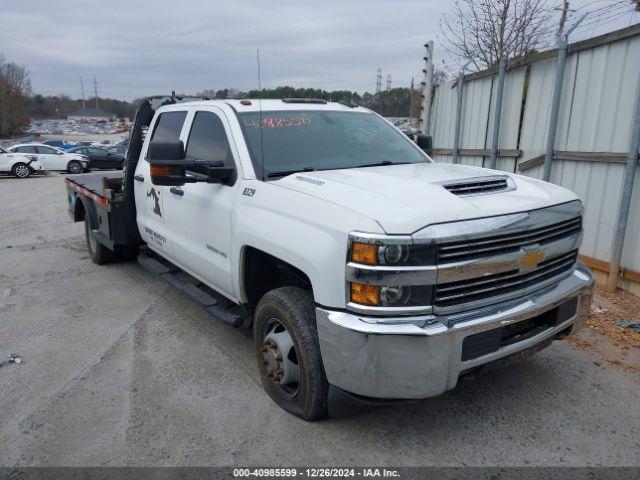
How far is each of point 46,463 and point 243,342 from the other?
1843 millimetres

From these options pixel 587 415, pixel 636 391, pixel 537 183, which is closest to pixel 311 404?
pixel 587 415

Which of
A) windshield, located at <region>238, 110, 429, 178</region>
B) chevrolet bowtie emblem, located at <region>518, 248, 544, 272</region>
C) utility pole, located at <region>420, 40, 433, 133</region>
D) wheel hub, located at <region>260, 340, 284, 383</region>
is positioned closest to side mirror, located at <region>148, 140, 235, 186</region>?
windshield, located at <region>238, 110, 429, 178</region>

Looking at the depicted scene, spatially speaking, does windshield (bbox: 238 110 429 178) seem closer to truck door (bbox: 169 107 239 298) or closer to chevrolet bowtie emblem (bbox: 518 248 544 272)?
truck door (bbox: 169 107 239 298)

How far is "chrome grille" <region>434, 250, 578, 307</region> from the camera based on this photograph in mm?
2638

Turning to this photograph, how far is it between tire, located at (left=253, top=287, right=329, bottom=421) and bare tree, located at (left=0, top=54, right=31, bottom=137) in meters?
73.2

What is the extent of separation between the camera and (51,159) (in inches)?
969

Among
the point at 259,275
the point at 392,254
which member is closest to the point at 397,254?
the point at 392,254

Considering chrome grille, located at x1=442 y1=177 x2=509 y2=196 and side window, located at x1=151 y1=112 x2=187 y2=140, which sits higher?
side window, located at x1=151 y1=112 x2=187 y2=140

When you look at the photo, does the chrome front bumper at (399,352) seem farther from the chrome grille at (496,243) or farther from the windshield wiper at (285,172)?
the windshield wiper at (285,172)

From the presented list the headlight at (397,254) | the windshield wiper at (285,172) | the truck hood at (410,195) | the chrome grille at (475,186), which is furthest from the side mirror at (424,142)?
the headlight at (397,254)

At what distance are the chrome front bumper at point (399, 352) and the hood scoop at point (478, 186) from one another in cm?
71

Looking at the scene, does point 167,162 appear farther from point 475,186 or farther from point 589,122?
point 589,122

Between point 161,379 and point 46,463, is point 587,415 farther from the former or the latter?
point 46,463

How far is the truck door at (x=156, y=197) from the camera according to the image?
4730mm
